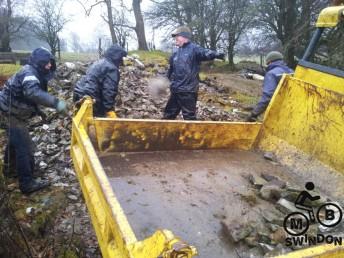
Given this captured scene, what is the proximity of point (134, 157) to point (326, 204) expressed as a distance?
1.76 meters

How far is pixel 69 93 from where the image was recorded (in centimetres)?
761

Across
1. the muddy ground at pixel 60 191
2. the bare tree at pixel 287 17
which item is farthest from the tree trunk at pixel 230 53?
the muddy ground at pixel 60 191

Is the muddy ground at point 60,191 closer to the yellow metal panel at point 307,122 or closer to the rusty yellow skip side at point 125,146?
the rusty yellow skip side at point 125,146

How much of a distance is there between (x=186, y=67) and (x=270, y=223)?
2.91 m

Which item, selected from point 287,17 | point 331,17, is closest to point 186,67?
point 331,17

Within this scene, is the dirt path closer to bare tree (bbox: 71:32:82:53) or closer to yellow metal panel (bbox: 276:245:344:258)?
yellow metal panel (bbox: 276:245:344:258)

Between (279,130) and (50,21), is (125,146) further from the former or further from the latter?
(50,21)

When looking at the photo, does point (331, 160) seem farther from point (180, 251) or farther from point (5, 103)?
point (5, 103)

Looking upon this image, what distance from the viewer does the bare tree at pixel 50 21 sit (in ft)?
72.8

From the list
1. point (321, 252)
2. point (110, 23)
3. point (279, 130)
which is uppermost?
point (110, 23)

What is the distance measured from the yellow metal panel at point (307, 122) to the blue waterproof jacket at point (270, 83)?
0.56m

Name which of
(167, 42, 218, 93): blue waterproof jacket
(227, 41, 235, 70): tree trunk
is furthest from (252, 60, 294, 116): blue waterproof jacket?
(227, 41, 235, 70): tree trunk

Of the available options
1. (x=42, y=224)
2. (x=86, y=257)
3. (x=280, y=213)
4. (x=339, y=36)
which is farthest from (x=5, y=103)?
(x=339, y=36)

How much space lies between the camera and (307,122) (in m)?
3.61
